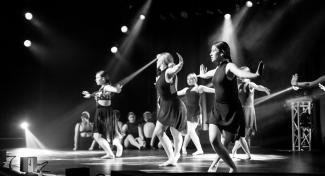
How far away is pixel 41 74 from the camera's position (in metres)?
14.6

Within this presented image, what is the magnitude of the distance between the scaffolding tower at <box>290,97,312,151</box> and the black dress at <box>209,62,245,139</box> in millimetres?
Result: 6996

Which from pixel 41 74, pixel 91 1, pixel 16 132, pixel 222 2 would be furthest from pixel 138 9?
pixel 16 132

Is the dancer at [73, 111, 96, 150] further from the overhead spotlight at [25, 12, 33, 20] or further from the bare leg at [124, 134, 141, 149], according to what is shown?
the overhead spotlight at [25, 12, 33, 20]

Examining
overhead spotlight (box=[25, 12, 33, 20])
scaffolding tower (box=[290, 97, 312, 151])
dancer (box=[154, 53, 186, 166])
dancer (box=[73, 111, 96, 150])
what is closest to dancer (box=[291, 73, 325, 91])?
scaffolding tower (box=[290, 97, 312, 151])

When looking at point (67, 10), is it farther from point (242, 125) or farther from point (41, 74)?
point (242, 125)

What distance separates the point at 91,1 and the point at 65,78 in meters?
2.42

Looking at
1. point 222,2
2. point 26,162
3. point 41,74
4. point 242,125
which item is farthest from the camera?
point 41,74

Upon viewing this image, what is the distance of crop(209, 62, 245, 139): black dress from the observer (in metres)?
5.84

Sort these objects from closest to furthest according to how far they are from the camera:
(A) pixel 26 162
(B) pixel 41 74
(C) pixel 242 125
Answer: (C) pixel 242 125 < (A) pixel 26 162 < (B) pixel 41 74

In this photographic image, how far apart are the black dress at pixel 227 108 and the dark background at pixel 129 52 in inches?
304

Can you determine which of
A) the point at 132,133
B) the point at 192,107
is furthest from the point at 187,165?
the point at 132,133

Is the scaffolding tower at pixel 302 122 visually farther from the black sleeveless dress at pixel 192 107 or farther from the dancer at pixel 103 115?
the dancer at pixel 103 115

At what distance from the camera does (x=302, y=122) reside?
12.5 m

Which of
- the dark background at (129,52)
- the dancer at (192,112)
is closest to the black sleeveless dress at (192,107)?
the dancer at (192,112)
